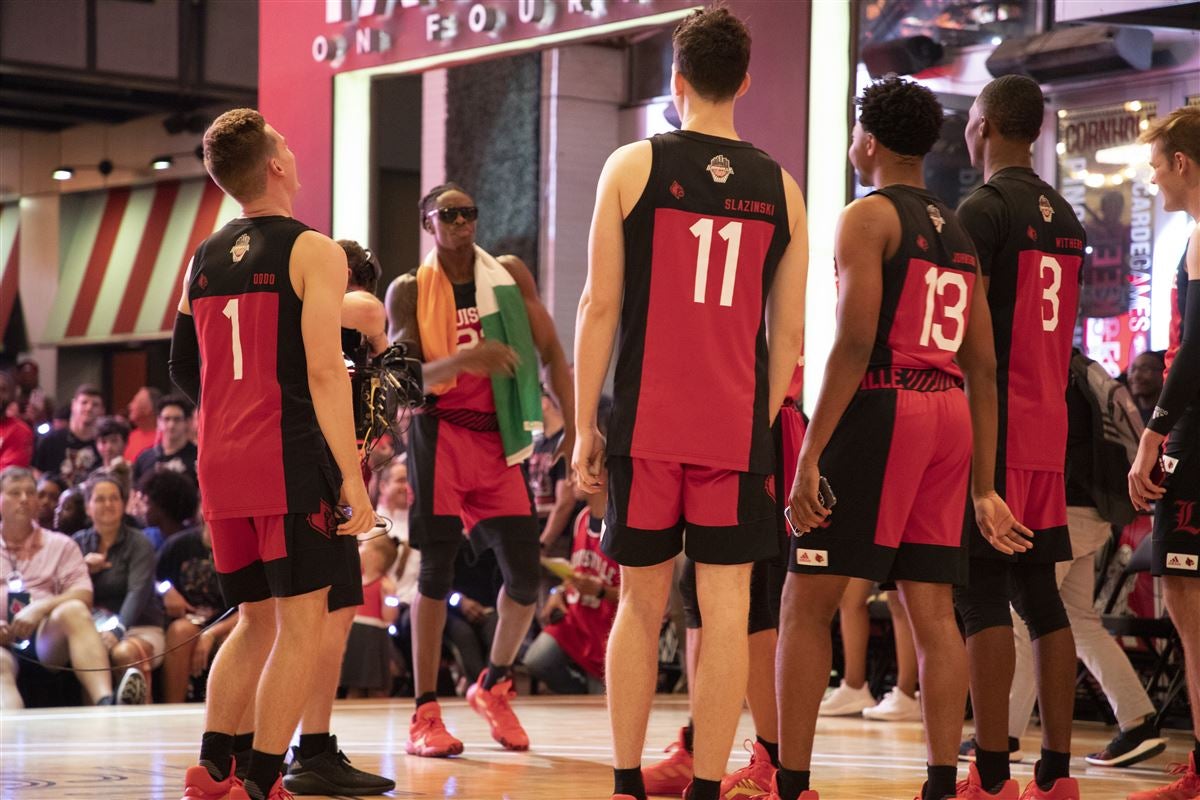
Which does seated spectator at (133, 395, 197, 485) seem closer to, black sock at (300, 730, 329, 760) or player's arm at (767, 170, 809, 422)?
black sock at (300, 730, 329, 760)

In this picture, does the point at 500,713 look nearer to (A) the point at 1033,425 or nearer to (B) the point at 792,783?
(B) the point at 792,783

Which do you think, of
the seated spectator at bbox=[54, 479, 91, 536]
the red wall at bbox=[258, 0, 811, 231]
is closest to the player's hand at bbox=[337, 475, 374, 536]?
the red wall at bbox=[258, 0, 811, 231]

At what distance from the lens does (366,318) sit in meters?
4.66

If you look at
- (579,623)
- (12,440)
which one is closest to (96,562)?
(579,623)

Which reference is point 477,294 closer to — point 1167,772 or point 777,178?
point 777,178

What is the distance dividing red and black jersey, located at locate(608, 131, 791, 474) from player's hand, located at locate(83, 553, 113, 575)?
17.2 feet

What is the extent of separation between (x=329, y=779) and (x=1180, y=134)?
3.10 meters

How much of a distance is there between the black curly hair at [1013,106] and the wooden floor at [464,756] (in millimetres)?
1912

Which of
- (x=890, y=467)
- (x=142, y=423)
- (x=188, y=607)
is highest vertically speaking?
(x=890, y=467)

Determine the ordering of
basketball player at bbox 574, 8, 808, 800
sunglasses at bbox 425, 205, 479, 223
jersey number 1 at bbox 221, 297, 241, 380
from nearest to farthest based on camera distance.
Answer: basketball player at bbox 574, 8, 808, 800 < jersey number 1 at bbox 221, 297, 241, 380 < sunglasses at bbox 425, 205, 479, 223

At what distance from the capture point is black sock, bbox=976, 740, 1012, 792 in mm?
4066

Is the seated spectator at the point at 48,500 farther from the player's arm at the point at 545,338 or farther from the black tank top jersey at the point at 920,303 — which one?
the black tank top jersey at the point at 920,303

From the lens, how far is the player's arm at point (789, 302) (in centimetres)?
383

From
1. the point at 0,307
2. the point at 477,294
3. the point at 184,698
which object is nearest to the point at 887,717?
the point at 477,294
